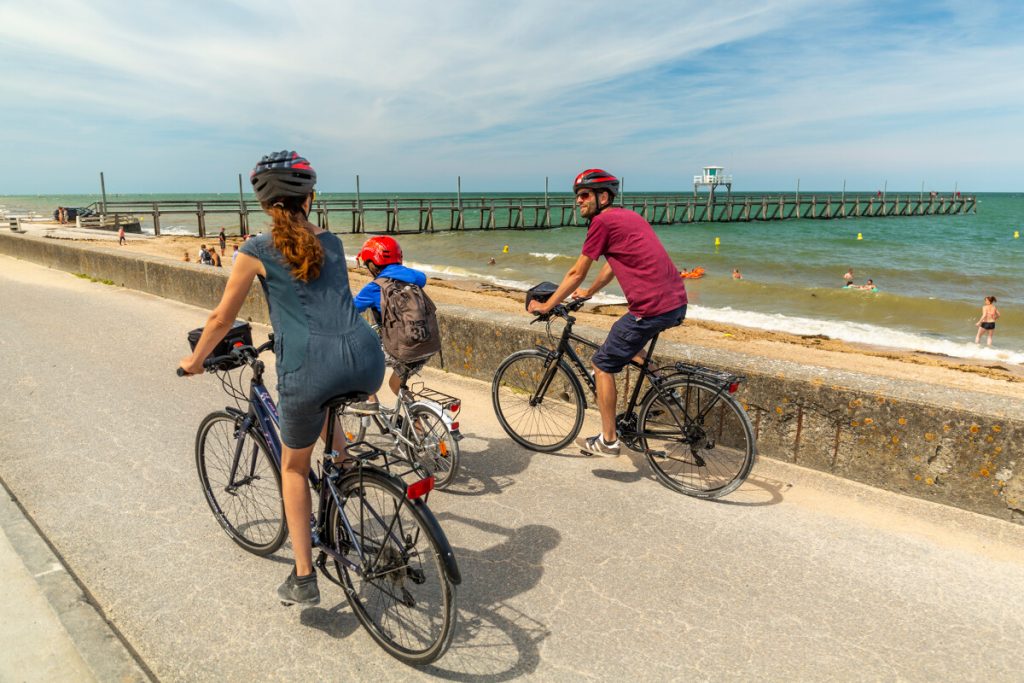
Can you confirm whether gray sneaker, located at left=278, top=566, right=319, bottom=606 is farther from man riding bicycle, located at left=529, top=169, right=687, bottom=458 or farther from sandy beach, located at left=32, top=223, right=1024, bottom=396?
sandy beach, located at left=32, top=223, right=1024, bottom=396

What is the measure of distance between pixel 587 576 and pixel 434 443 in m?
1.25

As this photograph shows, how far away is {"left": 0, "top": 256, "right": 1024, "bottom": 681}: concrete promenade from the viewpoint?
2.42 meters

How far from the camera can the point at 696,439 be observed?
386cm

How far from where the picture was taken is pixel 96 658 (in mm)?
2355

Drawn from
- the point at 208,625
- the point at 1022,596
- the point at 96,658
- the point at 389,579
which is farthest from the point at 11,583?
the point at 1022,596

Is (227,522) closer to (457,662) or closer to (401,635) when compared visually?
(401,635)

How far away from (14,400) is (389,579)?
4.68 meters

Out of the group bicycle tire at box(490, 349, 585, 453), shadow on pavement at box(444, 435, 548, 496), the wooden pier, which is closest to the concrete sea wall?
bicycle tire at box(490, 349, 585, 453)

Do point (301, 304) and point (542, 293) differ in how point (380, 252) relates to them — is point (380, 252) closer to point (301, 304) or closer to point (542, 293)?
point (542, 293)

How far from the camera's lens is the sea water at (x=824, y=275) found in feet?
55.5

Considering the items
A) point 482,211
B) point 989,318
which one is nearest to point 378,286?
point 989,318

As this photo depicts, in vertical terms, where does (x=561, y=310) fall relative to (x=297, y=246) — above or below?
below

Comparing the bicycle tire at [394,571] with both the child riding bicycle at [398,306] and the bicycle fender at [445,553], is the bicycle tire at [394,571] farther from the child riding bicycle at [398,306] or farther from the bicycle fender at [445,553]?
the child riding bicycle at [398,306]

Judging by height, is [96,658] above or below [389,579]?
below
